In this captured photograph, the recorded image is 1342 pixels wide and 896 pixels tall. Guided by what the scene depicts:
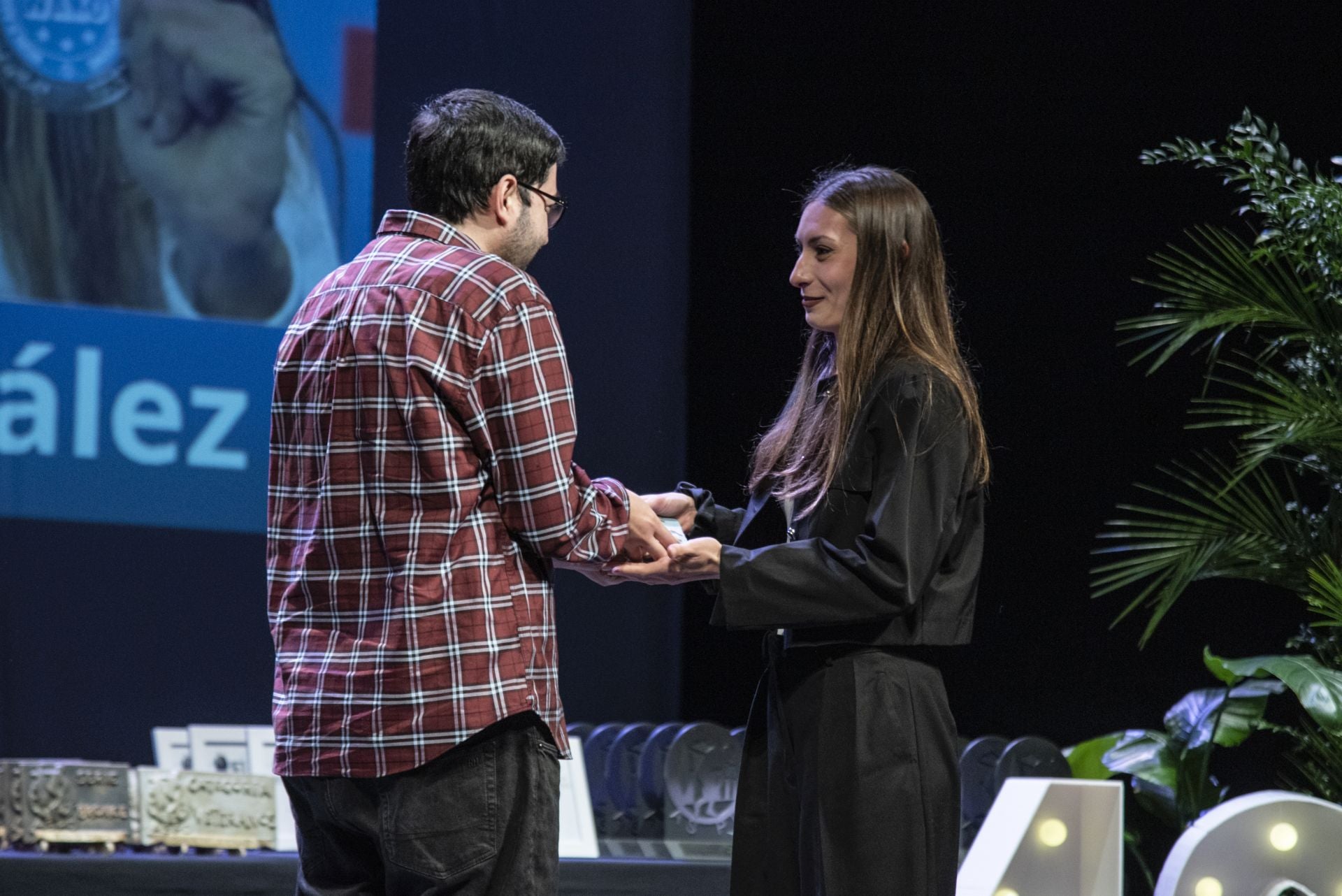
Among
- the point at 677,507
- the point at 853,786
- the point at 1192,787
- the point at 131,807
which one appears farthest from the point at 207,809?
the point at 1192,787

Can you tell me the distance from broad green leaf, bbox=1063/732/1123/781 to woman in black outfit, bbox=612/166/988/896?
2.17 meters

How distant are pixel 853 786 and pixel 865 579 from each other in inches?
10.3

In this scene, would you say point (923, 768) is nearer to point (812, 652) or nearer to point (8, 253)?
point (812, 652)

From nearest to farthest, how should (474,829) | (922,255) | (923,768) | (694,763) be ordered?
(474,829)
(923,768)
(922,255)
(694,763)

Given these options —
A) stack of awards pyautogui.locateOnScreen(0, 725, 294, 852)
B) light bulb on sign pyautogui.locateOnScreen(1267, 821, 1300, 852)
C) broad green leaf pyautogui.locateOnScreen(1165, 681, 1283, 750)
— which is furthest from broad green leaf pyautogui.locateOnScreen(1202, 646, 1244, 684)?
stack of awards pyautogui.locateOnScreen(0, 725, 294, 852)

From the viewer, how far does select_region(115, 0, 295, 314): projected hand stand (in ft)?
13.7

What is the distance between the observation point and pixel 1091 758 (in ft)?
13.3

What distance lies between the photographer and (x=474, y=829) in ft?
4.95

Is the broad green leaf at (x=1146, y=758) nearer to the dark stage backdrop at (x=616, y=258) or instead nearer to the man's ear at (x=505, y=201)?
the dark stage backdrop at (x=616, y=258)

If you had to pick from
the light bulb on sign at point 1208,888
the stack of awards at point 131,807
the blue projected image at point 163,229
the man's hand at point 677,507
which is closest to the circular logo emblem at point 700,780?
the stack of awards at point 131,807

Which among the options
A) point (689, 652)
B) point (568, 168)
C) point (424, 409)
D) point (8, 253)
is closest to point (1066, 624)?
point (689, 652)

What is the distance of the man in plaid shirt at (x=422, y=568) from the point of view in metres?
1.51

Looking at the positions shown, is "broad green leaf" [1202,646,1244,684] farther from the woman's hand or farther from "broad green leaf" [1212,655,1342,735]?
the woman's hand

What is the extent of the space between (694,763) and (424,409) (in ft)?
8.11
